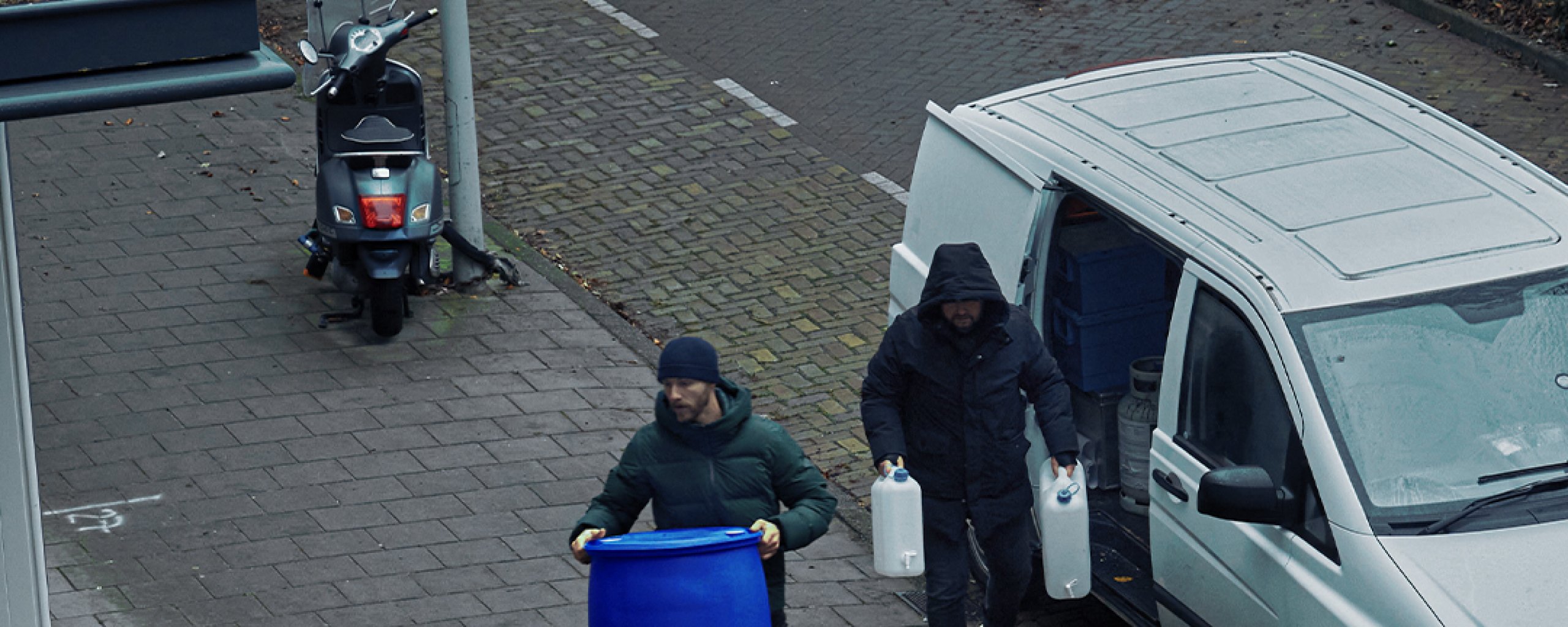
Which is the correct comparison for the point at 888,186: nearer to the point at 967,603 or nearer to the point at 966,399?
the point at 967,603

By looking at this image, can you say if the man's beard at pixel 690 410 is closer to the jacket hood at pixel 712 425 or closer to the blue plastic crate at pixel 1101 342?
the jacket hood at pixel 712 425

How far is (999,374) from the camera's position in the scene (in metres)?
6.26

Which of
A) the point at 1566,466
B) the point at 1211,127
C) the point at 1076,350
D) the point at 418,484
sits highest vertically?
the point at 1211,127

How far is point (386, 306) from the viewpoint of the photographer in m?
9.44

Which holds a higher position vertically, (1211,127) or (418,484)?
(1211,127)

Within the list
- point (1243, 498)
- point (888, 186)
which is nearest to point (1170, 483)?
point (1243, 498)

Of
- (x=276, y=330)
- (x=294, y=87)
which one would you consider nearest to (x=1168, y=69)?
(x=276, y=330)

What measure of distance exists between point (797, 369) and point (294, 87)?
5.67 meters

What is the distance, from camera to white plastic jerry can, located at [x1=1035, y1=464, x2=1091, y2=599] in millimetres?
6262

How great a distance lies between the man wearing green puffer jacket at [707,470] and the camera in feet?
17.7

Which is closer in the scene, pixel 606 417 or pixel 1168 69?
pixel 1168 69

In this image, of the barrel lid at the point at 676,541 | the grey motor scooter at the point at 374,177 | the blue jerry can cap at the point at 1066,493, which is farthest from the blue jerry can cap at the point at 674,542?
the grey motor scooter at the point at 374,177

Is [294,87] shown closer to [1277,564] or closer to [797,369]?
[797,369]

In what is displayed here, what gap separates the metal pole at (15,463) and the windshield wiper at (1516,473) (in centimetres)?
443
